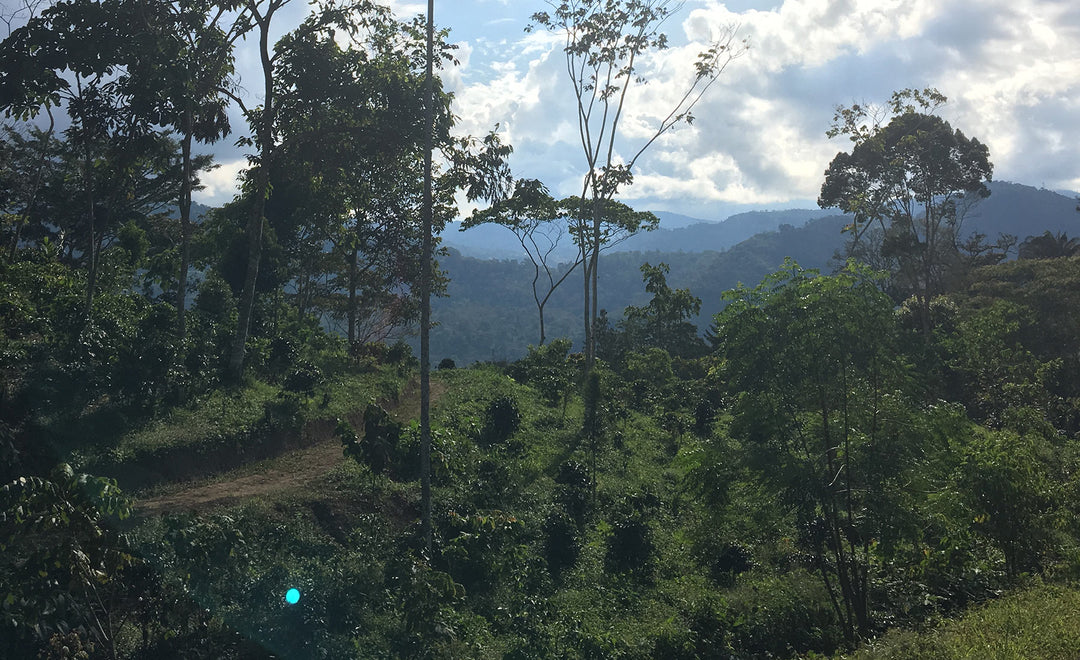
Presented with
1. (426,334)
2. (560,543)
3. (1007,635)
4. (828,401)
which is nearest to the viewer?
(1007,635)

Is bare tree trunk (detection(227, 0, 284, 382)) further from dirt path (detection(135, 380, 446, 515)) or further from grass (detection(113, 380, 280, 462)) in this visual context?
dirt path (detection(135, 380, 446, 515))

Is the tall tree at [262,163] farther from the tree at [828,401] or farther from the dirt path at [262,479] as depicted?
the tree at [828,401]

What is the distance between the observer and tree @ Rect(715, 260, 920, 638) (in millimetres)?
11844

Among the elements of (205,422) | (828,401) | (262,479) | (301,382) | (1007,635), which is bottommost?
(1007,635)

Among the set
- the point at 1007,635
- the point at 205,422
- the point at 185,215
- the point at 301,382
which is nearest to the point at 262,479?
the point at 205,422

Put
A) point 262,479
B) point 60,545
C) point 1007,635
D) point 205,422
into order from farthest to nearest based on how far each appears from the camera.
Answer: point 205,422, point 262,479, point 1007,635, point 60,545

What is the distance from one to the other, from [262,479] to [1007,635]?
45.8ft

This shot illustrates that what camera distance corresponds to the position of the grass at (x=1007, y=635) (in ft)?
26.5

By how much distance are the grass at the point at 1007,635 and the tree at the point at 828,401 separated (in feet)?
6.77

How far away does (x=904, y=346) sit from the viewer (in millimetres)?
13250

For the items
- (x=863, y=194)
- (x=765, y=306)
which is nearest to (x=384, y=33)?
(x=765, y=306)

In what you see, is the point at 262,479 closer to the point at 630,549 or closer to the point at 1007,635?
the point at 630,549

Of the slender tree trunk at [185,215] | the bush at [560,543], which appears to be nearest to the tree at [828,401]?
the bush at [560,543]

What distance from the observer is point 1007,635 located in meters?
8.66
